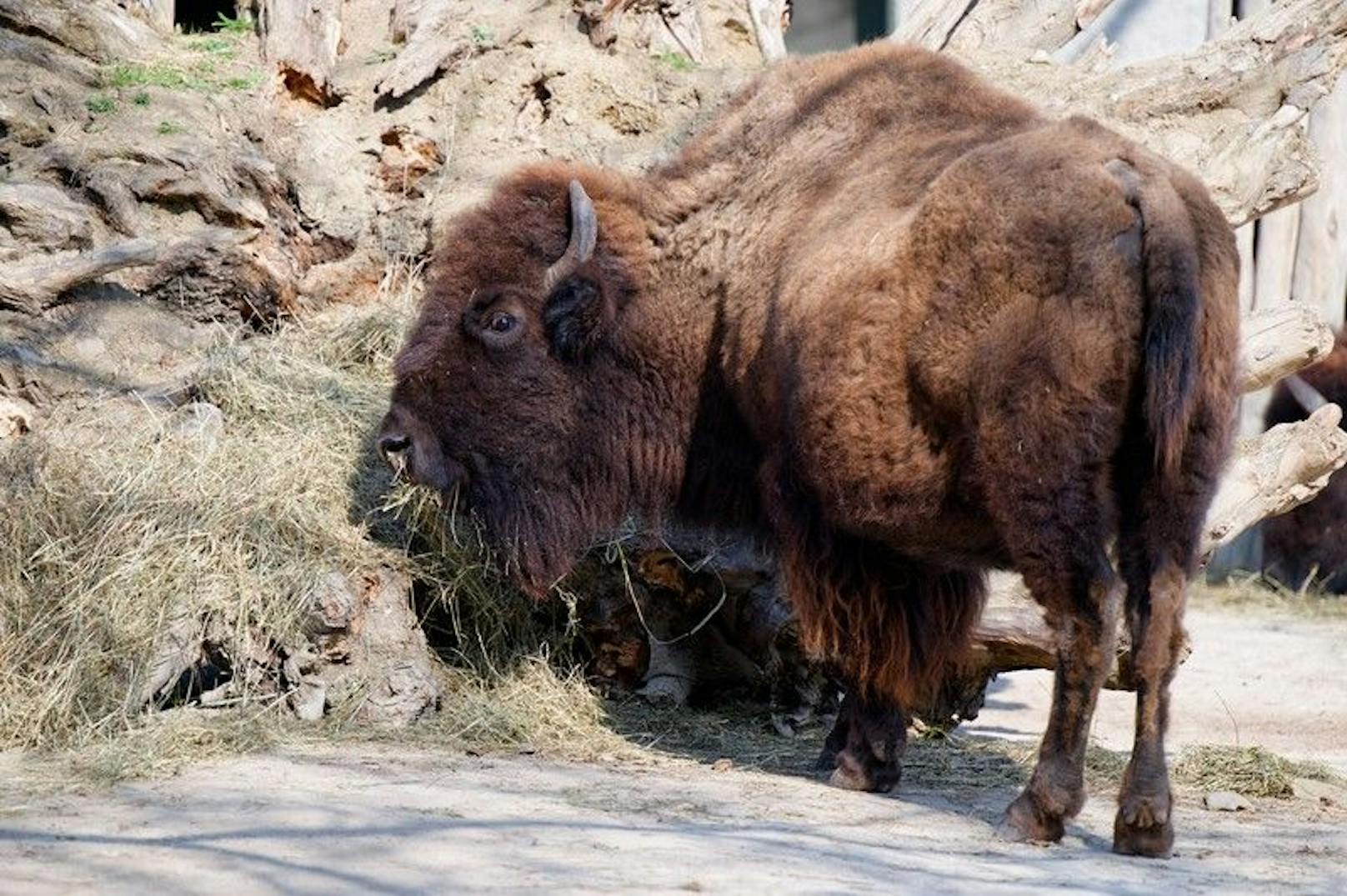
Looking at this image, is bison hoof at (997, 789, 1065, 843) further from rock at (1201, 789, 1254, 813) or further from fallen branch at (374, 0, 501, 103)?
fallen branch at (374, 0, 501, 103)

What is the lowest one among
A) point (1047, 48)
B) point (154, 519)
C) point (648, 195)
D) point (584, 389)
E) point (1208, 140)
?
point (154, 519)

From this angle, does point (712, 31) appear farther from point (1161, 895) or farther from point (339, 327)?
point (1161, 895)

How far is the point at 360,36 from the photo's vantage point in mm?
9383

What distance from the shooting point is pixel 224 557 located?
6.32 meters

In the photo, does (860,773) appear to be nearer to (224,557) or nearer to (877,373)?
(877,373)

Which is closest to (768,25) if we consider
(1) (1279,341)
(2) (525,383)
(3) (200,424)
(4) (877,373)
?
(1) (1279,341)

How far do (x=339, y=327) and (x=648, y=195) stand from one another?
1.96m

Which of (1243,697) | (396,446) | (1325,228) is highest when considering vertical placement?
(1325,228)

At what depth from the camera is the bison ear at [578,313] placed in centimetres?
630

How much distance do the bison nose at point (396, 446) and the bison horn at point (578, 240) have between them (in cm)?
72

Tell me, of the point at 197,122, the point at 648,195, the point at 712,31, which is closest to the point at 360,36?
the point at 197,122

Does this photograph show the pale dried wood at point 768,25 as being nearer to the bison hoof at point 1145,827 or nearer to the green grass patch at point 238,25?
the green grass patch at point 238,25

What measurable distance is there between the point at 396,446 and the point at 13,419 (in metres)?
1.87

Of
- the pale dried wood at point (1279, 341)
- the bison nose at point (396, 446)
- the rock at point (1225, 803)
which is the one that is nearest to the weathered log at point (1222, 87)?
the pale dried wood at point (1279, 341)
